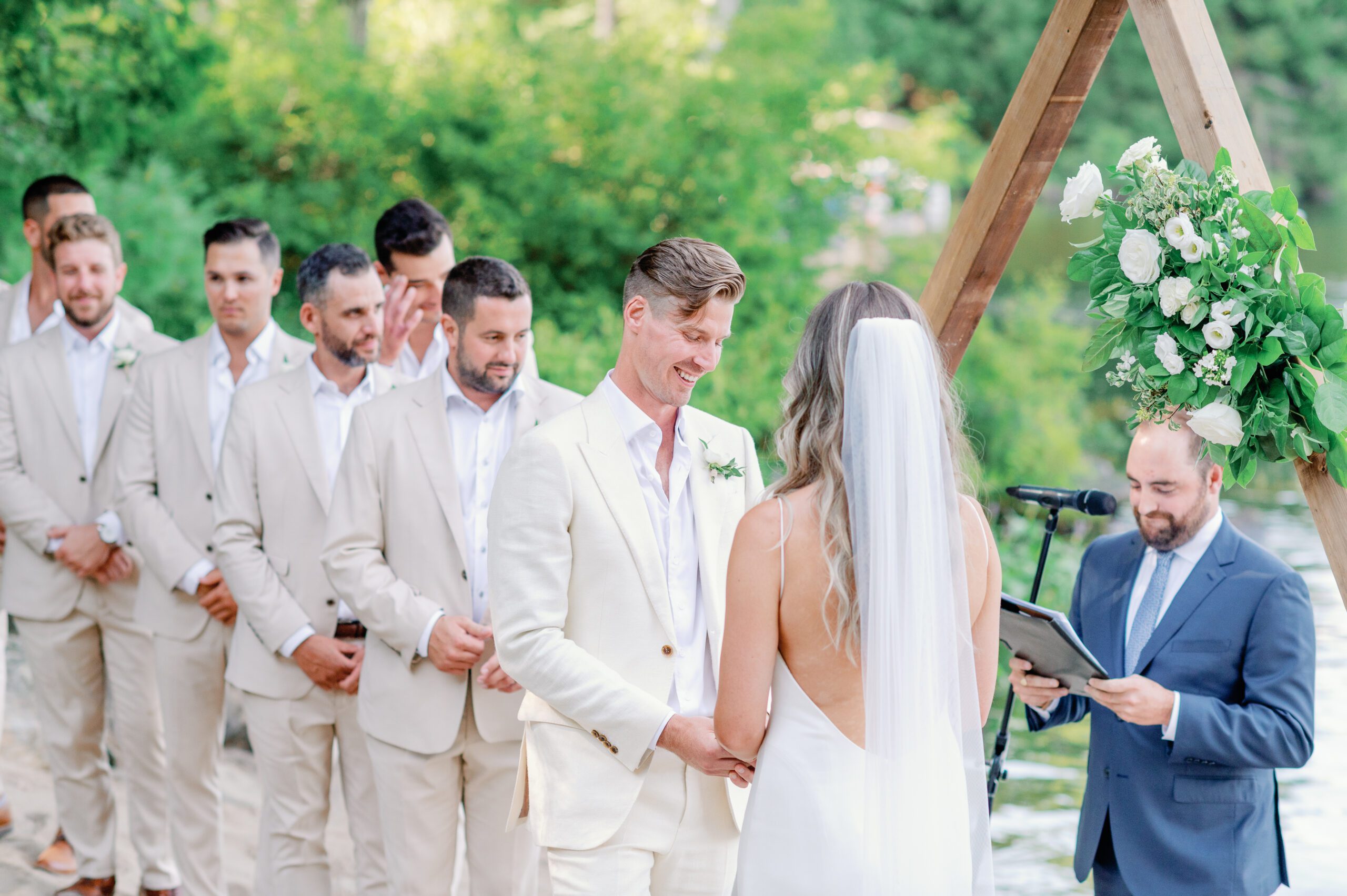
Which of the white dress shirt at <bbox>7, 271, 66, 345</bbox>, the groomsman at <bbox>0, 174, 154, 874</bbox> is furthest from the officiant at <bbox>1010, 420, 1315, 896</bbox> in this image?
the white dress shirt at <bbox>7, 271, 66, 345</bbox>

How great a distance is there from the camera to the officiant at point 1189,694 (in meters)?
3.19

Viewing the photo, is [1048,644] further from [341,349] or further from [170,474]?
[170,474]

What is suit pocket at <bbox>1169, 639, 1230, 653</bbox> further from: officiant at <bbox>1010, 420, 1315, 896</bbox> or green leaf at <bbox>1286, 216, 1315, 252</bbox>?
green leaf at <bbox>1286, 216, 1315, 252</bbox>

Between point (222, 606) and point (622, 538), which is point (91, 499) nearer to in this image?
point (222, 606)

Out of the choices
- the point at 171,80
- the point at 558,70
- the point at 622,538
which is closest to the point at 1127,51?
the point at 558,70

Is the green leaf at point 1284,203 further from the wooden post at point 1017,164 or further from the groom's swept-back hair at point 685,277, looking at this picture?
the groom's swept-back hair at point 685,277

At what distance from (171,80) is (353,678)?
546cm

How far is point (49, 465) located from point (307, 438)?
1.36 m

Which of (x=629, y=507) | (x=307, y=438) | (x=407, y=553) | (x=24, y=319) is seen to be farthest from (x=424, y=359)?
(x=629, y=507)

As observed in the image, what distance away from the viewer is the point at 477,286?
371 cm

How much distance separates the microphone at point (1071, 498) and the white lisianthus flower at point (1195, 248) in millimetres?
647

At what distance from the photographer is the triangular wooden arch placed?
2.89 m

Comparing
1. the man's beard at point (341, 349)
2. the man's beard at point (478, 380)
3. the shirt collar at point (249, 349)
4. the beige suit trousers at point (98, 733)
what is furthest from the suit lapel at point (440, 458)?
the beige suit trousers at point (98, 733)

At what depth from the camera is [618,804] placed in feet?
9.48
